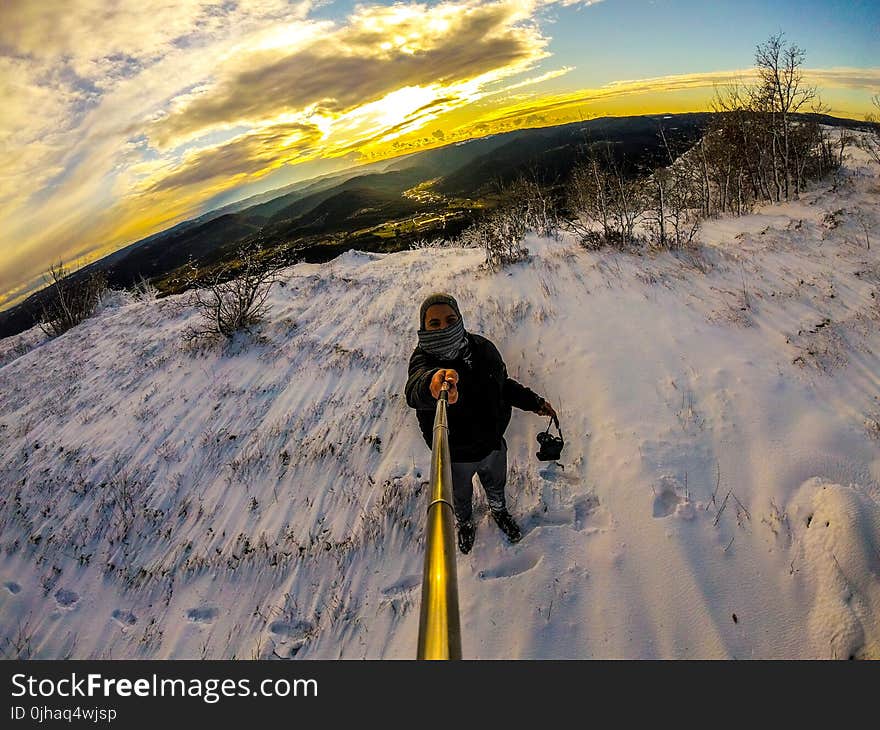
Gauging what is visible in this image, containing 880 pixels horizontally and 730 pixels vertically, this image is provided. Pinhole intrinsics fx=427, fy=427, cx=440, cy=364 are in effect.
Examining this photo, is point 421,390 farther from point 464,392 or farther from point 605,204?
point 605,204

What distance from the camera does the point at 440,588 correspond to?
134 cm

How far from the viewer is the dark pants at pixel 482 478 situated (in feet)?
11.5

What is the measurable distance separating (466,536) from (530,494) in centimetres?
98

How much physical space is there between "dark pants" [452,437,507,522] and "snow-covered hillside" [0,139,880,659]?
409mm

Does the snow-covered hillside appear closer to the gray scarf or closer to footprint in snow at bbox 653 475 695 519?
footprint in snow at bbox 653 475 695 519

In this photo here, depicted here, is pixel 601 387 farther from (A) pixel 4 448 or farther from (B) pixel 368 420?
(A) pixel 4 448

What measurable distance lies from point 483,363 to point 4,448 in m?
10.9

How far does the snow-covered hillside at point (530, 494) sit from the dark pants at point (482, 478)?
409 millimetres

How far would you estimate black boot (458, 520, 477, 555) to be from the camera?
392 cm

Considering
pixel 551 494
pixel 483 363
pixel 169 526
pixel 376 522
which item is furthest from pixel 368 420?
pixel 483 363

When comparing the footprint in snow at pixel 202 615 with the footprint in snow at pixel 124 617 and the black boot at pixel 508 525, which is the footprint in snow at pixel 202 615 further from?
the black boot at pixel 508 525

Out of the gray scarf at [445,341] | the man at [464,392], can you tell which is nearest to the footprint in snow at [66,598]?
the man at [464,392]
